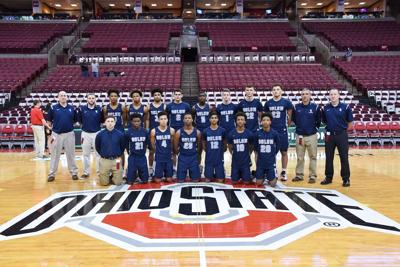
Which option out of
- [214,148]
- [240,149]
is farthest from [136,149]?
[240,149]

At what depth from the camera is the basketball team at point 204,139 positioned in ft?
20.7

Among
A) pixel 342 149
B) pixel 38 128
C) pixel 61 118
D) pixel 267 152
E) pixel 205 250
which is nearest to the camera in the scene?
pixel 205 250

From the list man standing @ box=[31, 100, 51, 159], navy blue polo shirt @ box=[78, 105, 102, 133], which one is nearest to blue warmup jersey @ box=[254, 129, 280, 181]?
navy blue polo shirt @ box=[78, 105, 102, 133]

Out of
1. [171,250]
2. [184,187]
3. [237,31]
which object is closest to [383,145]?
[184,187]

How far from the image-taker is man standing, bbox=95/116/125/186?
634cm

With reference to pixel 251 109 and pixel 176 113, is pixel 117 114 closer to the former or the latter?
pixel 176 113

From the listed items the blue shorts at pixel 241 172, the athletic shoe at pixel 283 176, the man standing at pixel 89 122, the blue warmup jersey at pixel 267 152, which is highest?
the man standing at pixel 89 122

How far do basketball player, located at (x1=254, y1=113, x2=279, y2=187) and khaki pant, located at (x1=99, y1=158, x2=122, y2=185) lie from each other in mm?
2372

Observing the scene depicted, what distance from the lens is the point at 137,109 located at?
693 centimetres

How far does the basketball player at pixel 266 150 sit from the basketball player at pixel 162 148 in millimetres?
1521

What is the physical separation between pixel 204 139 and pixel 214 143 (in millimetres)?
195

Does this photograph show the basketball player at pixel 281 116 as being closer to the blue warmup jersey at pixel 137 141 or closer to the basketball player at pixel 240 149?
the basketball player at pixel 240 149

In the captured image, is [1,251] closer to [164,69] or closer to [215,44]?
[164,69]

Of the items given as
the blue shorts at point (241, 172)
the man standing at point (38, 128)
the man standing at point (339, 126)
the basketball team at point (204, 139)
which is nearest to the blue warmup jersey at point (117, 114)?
the basketball team at point (204, 139)
